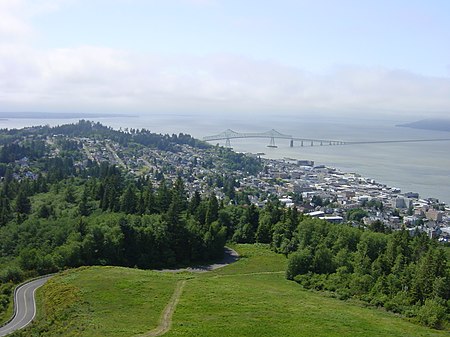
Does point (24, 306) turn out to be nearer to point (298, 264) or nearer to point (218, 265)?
point (218, 265)

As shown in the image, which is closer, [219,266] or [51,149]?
[219,266]

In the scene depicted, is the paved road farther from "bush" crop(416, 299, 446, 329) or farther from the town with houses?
the town with houses

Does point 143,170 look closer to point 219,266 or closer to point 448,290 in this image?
point 219,266

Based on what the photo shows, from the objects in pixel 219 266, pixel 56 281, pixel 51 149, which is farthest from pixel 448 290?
pixel 51 149

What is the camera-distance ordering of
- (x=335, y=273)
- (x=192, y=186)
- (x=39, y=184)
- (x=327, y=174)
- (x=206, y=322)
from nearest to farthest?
(x=206, y=322), (x=335, y=273), (x=39, y=184), (x=192, y=186), (x=327, y=174)

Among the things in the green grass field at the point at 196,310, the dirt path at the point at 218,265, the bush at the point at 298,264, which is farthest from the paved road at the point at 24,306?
the bush at the point at 298,264

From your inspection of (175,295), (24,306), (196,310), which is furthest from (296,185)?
(24,306)

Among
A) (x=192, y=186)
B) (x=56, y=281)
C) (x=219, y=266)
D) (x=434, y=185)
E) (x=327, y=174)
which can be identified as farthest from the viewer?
(x=327, y=174)

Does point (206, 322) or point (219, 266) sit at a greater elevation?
point (206, 322)
